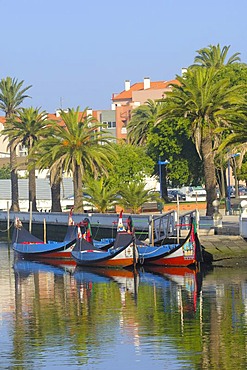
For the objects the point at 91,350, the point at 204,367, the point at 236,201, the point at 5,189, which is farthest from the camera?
the point at 5,189

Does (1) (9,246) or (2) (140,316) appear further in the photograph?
(1) (9,246)

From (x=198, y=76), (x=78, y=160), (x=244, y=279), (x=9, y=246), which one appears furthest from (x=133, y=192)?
(x=244, y=279)

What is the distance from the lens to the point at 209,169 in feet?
204

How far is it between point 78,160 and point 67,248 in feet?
53.5

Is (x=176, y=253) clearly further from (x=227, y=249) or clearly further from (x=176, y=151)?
(x=176, y=151)

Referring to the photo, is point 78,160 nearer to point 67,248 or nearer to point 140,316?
point 67,248

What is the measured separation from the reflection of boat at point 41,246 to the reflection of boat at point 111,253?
324 cm

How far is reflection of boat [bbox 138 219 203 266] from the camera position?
1916 inches

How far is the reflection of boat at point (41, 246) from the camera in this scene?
5875 cm

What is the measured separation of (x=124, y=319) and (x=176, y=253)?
1538cm

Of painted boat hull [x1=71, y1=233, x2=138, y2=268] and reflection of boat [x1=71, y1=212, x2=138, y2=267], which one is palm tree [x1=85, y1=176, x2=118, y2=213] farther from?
painted boat hull [x1=71, y1=233, x2=138, y2=268]

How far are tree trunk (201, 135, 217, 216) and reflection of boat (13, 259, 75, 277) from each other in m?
10.2

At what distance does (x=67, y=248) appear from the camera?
58656 millimetres

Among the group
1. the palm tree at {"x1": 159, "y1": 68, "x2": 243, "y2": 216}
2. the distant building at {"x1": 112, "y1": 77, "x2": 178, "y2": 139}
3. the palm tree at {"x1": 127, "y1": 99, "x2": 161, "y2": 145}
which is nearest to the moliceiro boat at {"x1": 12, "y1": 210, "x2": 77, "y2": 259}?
the palm tree at {"x1": 159, "y1": 68, "x2": 243, "y2": 216}
